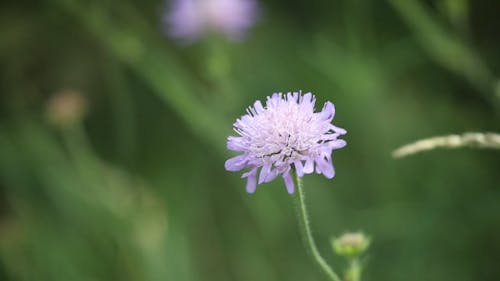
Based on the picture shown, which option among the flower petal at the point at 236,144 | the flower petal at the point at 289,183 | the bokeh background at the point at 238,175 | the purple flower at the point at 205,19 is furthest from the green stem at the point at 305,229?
the purple flower at the point at 205,19

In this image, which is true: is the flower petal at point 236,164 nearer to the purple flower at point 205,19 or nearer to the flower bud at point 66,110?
the flower bud at point 66,110

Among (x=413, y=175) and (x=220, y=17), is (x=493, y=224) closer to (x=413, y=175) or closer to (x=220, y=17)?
(x=413, y=175)

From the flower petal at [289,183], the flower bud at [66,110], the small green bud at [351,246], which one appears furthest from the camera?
the flower bud at [66,110]

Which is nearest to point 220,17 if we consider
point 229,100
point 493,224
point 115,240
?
point 229,100

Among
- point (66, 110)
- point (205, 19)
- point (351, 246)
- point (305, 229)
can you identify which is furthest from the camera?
point (205, 19)

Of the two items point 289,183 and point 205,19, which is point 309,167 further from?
point 205,19

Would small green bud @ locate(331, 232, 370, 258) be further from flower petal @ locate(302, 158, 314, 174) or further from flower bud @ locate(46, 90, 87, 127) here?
flower bud @ locate(46, 90, 87, 127)

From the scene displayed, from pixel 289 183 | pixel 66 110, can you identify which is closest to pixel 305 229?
pixel 289 183
